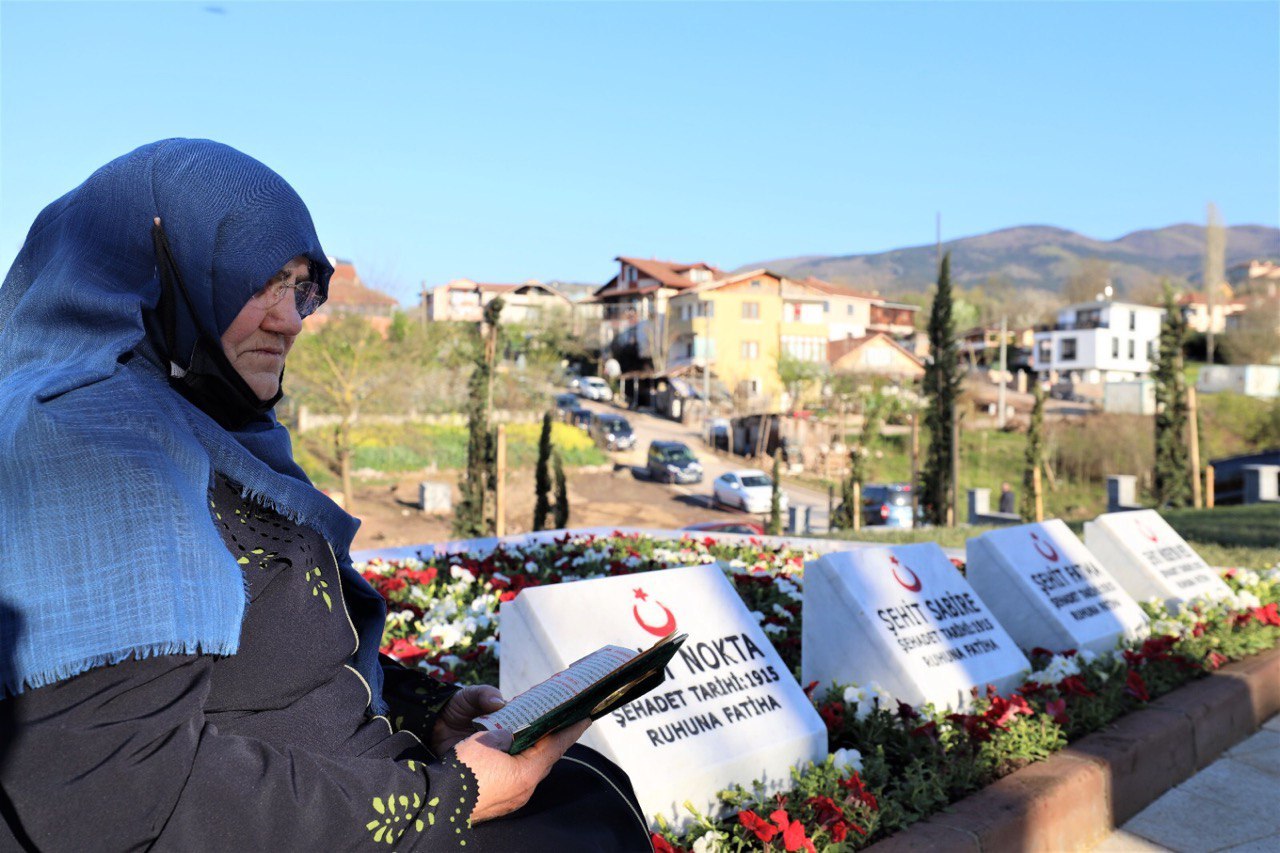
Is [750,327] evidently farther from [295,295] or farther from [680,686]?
[295,295]

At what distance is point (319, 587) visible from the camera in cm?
180

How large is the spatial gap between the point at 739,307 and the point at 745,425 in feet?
51.4

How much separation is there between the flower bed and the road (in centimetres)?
1566

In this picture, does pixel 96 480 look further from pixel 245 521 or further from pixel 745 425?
pixel 745 425

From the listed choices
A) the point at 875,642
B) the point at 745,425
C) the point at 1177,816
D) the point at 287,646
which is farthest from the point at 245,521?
the point at 745,425

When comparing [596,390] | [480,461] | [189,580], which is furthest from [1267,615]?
[596,390]

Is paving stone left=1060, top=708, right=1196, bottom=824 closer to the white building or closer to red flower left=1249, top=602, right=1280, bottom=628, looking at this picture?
red flower left=1249, top=602, right=1280, bottom=628

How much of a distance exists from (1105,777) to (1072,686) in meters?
0.61

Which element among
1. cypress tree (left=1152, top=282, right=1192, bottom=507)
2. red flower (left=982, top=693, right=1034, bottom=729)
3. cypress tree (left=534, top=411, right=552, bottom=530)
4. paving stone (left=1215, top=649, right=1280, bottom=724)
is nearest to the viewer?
red flower (left=982, top=693, right=1034, bottom=729)

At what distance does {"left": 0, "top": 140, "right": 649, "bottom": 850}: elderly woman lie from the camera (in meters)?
1.33

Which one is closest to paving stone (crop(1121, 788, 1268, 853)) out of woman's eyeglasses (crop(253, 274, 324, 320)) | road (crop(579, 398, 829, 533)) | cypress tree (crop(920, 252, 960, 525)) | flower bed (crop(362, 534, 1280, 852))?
flower bed (crop(362, 534, 1280, 852))

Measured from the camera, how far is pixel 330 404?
77.6ft

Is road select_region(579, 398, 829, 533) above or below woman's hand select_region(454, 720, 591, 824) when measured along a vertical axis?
below

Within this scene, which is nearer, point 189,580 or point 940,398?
point 189,580
